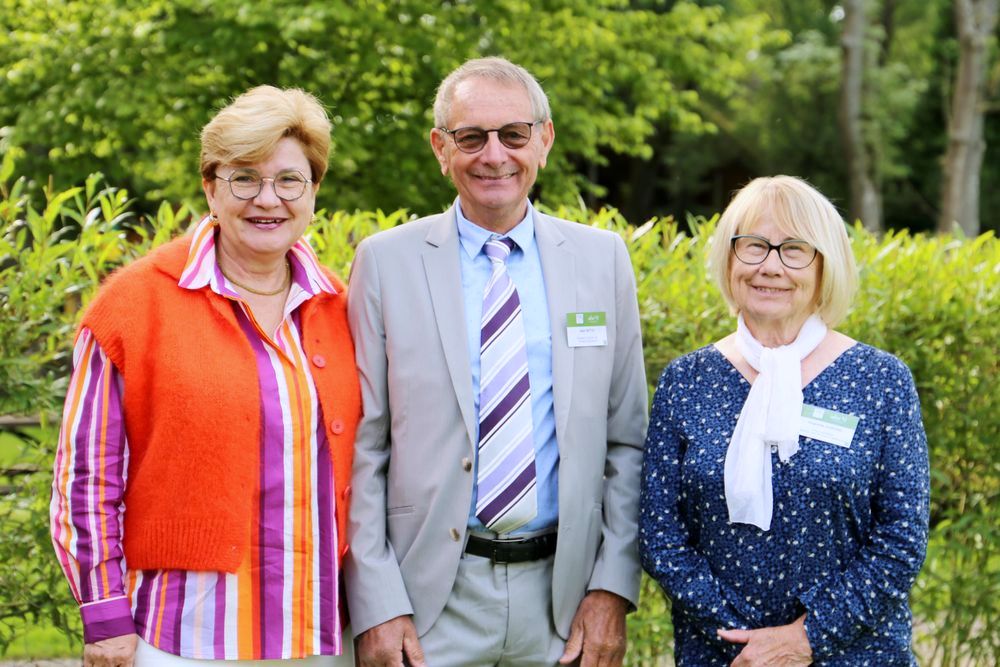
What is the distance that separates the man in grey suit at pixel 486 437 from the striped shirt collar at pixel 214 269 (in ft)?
0.46

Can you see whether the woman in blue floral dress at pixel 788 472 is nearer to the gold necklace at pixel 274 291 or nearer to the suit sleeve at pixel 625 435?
the suit sleeve at pixel 625 435

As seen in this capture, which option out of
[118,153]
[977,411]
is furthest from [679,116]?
[977,411]

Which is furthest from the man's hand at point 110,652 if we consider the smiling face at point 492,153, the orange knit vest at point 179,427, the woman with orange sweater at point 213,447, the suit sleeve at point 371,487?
the smiling face at point 492,153

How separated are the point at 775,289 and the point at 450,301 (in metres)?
0.88

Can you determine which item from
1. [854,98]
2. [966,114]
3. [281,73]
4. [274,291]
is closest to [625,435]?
[274,291]

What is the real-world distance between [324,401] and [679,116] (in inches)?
381

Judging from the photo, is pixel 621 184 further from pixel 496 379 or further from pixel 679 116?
pixel 496 379

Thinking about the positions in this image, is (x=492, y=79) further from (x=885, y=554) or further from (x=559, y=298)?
(x=885, y=554)

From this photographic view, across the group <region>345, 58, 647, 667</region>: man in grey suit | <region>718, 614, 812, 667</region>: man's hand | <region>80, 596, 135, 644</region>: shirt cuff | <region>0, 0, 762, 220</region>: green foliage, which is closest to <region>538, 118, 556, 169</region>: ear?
<region>345, 58, 647, 667</region>: man in grey suit

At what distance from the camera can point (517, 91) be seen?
2.96 meters

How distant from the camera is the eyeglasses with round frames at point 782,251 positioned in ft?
9.18

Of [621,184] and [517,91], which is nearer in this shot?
[517,91]

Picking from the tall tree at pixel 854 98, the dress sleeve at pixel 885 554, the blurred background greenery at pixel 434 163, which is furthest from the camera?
the tall tree at pixel 854 98

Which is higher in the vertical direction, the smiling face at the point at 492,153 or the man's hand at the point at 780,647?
the smiling face at the point at 492,153
